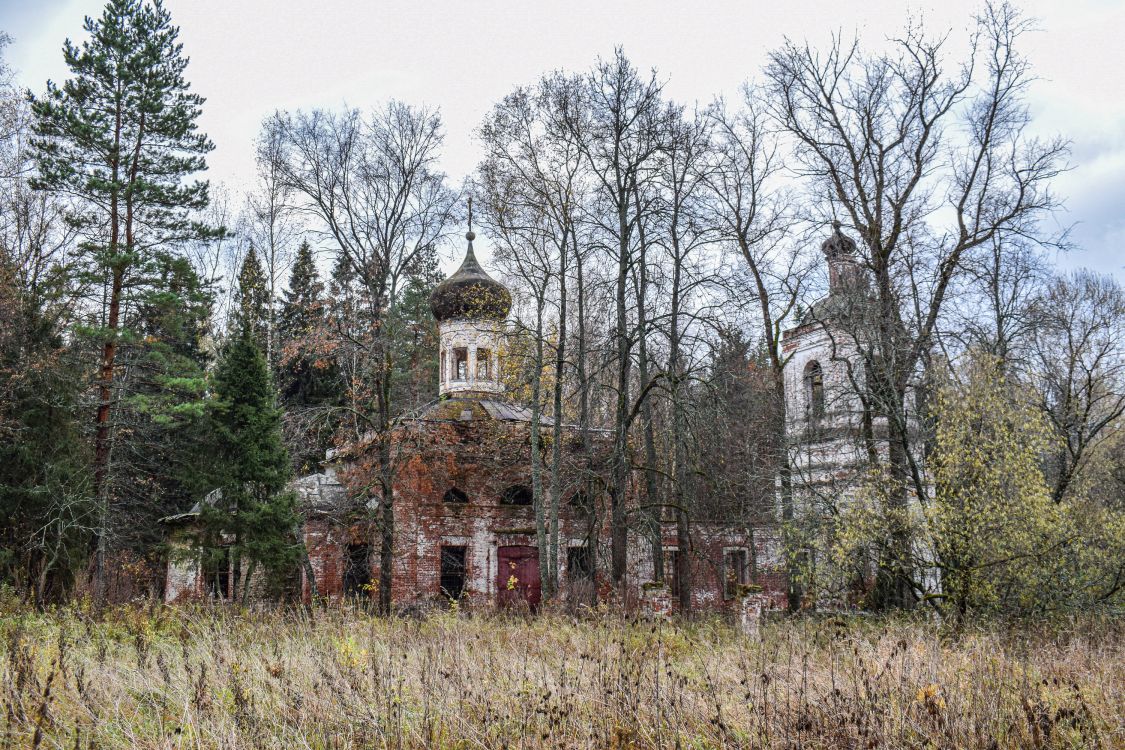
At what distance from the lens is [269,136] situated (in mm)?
23453

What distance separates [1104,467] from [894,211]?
7.91 meters

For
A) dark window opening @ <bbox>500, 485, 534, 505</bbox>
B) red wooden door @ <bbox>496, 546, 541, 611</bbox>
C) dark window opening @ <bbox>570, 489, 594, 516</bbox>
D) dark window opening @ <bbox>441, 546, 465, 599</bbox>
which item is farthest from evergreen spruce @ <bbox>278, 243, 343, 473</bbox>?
dark window opening @ <bbox>570, 489, 594, 516</bbox>

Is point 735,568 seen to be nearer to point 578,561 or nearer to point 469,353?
point 578,561

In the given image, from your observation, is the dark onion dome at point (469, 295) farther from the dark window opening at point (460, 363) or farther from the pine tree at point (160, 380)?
the pine tree at point (160, 380)

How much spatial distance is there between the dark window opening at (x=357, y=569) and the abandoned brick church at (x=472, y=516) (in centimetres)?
4

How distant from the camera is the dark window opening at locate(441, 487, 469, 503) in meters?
24.9

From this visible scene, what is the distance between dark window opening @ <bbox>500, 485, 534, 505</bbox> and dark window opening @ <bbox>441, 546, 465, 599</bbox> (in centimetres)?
190

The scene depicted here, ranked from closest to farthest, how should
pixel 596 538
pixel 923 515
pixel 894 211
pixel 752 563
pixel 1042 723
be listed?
pixel 1042 723, pixel 923 515, pixel 894 211, pixel 596 538, pixel 752 563

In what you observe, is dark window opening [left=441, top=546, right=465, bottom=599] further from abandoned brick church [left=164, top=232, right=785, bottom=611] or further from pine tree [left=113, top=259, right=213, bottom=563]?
pine tree [left=113, top=259, right=213, bottom=563]

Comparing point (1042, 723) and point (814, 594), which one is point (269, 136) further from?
point (1042, 723)

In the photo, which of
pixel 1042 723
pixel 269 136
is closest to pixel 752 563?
pixel 269 136

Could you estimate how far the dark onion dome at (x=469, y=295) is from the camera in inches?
956

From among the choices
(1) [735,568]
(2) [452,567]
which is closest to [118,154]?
(2) [452,567]

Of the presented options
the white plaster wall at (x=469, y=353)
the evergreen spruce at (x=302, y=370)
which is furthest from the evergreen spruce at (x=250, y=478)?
the white plaster wall at (x=469, y=353)
